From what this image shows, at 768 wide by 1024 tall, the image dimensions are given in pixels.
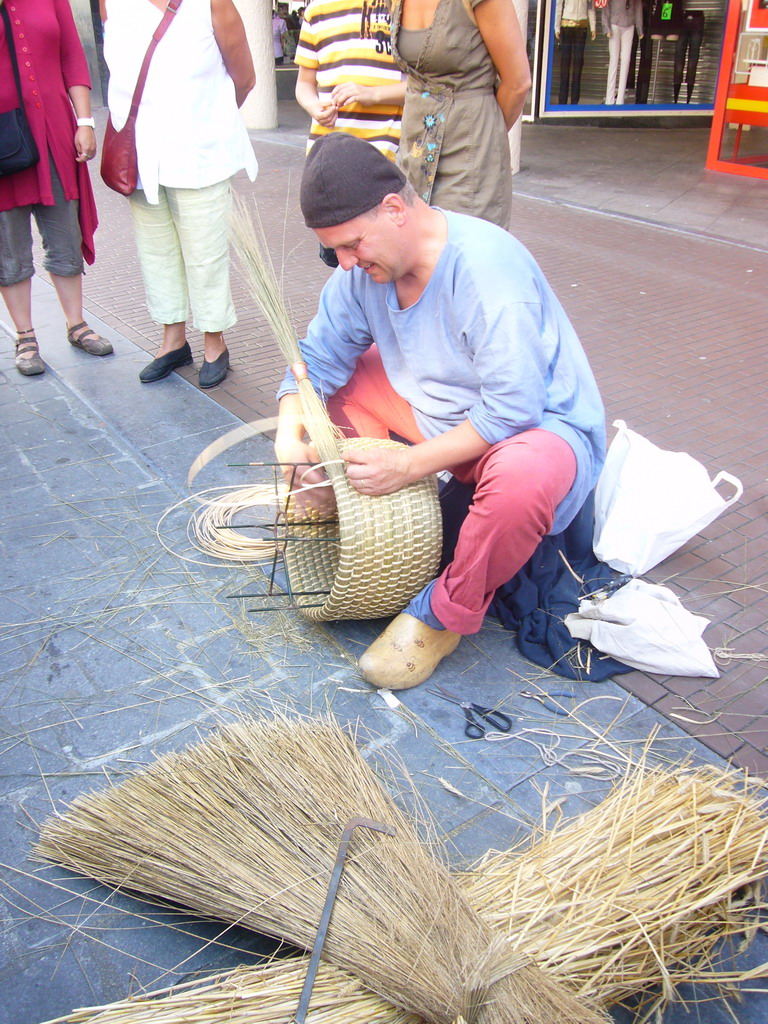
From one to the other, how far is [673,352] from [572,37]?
883 centimetres

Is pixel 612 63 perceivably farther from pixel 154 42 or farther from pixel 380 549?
pixel 380 549

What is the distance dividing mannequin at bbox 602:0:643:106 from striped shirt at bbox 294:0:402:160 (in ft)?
Result: 30.5

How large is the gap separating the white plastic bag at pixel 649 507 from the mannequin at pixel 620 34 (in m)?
10.4

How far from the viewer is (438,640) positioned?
2402mm

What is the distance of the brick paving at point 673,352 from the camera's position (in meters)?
2.42

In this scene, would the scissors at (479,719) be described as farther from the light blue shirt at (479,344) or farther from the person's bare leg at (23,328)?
the person's bare leg at (23,328)

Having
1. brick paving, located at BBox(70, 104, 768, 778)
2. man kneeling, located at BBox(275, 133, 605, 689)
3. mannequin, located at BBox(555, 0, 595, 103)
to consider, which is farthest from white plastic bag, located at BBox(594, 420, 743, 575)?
mannequin, located at BBox(555, 0, 595, 103)

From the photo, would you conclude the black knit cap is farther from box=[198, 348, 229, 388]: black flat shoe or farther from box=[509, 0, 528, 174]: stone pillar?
box=[509, 0, 528, 174]: stone pillar

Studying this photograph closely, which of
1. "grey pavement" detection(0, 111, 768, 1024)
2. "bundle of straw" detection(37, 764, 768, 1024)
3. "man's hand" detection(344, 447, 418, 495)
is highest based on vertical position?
"man's hand" detection(344, 447, 418, 495)

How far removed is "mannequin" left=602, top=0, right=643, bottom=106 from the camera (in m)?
11.2

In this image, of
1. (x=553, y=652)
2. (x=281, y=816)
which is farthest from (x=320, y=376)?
(x=281, y=816)

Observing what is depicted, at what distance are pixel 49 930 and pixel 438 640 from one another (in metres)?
1.11

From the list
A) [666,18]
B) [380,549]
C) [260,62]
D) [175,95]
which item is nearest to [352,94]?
[175,95]

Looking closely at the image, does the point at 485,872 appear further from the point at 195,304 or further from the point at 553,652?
the point at 195,304
